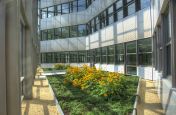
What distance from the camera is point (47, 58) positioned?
130ft

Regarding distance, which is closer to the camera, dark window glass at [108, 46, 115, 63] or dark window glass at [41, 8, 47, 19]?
dark window glass at [108, 46, 115, 63]

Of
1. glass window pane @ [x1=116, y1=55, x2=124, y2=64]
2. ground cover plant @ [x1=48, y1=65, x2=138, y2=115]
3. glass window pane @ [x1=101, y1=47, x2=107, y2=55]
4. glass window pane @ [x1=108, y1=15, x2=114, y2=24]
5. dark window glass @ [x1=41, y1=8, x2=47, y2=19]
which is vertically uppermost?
dark window glass @ [x1=41, y1=8, x2=47, y2=19]

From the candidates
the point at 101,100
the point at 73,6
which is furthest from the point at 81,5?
the point at 101,100

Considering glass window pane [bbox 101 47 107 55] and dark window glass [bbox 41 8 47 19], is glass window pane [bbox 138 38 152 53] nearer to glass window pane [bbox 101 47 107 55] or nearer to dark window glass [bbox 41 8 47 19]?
glass window pane [bbox 101 47 107 55]

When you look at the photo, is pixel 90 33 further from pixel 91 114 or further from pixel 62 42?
pixel 91 114

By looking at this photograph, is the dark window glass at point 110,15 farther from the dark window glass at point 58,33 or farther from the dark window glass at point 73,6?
the dark window glass at point 58,33

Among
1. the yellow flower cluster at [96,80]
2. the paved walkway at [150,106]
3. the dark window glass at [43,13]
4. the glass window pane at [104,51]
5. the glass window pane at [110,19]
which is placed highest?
the dark window glass at [43,13]

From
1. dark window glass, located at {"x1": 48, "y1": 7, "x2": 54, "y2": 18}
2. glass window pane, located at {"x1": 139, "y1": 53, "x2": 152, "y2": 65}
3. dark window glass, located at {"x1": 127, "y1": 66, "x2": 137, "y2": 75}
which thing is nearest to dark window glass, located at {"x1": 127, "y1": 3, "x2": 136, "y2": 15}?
glass window pane, located at {"x1": 139, "y1": 53, "x2": 152, "y2": 65}

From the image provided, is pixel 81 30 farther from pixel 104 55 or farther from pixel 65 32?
pixel 104 55

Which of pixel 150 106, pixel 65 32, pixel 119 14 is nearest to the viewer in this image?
pixel 150 106

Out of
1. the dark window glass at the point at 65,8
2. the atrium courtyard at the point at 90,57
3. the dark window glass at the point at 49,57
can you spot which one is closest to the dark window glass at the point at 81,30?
the atrium courtyard at the point at 90,57

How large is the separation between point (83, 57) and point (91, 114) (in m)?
28.9

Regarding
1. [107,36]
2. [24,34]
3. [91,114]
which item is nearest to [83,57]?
[107,36]

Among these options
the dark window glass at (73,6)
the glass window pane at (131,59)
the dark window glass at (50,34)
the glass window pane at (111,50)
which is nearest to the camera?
the glass window pane at (131,59)
